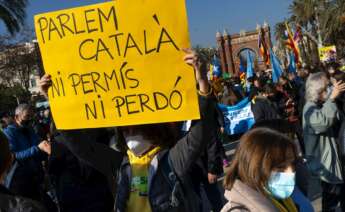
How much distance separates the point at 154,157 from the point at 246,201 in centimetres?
62

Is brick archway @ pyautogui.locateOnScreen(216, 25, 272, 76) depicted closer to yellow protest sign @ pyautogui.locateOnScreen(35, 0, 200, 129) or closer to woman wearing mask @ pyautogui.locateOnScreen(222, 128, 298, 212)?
yellow protest sign @ pyautogui.locateOnScreen(35, 0, 200, 129)

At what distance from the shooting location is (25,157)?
4.72 meters

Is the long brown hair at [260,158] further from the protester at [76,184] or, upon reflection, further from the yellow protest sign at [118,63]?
the protester at [76,184]

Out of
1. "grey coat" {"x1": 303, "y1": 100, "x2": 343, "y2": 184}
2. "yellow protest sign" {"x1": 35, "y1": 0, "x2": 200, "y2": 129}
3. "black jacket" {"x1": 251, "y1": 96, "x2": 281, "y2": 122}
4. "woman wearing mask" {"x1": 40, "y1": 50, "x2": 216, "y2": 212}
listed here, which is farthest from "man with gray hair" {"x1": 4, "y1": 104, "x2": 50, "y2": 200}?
"black jacket" {"x1": 251, "y1": 96, "x2": 281, "y2": 122}

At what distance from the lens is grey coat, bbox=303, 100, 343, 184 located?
4.14 metres

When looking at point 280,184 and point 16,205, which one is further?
point 280,184

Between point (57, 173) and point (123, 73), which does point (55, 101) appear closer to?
point (123, 73)

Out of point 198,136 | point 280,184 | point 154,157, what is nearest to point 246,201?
point 280,184

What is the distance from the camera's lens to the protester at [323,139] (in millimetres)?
4148

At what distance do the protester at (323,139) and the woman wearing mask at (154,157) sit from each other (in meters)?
1.98

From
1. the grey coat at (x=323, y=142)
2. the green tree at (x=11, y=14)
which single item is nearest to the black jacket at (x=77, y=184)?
the grey coat at (x=323, y=142)

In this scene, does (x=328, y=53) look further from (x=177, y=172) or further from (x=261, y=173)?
(x=261, y=173)

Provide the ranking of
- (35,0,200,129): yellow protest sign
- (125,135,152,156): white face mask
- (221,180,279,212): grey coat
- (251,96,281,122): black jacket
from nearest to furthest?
(221,180,279,212): grey coat, (35,0,200,129): yellow protest sign, (125,135,152,156): white face mask, (251,96,281,122): black jacket

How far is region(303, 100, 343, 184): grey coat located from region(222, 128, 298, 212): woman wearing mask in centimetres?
200
